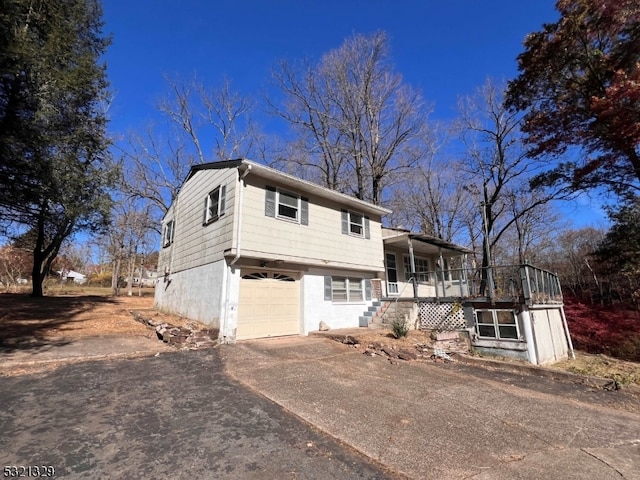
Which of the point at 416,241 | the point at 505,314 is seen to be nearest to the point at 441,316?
the point at 505,314

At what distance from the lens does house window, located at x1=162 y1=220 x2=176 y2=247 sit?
560 inches

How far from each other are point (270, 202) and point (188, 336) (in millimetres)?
4782

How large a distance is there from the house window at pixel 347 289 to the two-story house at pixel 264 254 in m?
0.04

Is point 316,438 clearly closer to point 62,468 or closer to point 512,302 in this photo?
point 62,468

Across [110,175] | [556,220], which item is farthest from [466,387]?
[556,220]

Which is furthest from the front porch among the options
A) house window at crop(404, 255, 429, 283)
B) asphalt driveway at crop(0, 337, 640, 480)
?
house window at crop(404, 255, 429, 283)

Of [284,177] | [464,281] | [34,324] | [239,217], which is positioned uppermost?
[284,177]

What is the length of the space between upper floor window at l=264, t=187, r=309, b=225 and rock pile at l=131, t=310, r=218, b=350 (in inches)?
160

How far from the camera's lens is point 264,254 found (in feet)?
32.2

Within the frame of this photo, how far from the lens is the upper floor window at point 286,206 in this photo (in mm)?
10453

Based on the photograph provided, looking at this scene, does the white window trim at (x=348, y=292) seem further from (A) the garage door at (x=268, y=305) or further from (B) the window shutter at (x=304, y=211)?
(B) the window shutter at (x=304, y=211)

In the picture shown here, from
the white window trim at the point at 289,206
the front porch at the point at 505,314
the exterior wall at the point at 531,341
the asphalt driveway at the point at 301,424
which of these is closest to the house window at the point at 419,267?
the front porch at the point at 505,314

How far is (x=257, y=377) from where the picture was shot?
19.8 ft

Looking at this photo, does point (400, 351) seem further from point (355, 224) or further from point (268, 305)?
point (355, 224)
